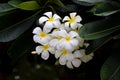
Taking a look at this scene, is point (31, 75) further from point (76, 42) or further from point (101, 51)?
point (76, 42)

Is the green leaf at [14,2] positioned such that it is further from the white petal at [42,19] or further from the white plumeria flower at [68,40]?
the white plumeria flower at [68,40]

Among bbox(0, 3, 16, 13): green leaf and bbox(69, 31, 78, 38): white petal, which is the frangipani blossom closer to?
bbox(69, 31, 78, 38): white petal

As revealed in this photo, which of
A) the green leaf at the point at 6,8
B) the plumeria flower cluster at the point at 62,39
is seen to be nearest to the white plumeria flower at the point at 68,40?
the plumeria flower cluster at the point at 62,39

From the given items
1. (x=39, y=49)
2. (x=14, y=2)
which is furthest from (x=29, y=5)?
(x=39, y=49)

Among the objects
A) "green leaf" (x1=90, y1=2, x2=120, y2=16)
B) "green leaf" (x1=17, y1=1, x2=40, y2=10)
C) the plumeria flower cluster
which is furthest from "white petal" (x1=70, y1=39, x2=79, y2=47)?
"green leaf" (x1=17, y1=1, x2=40, y2=10)

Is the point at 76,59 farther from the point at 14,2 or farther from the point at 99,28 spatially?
the point at 14,2
